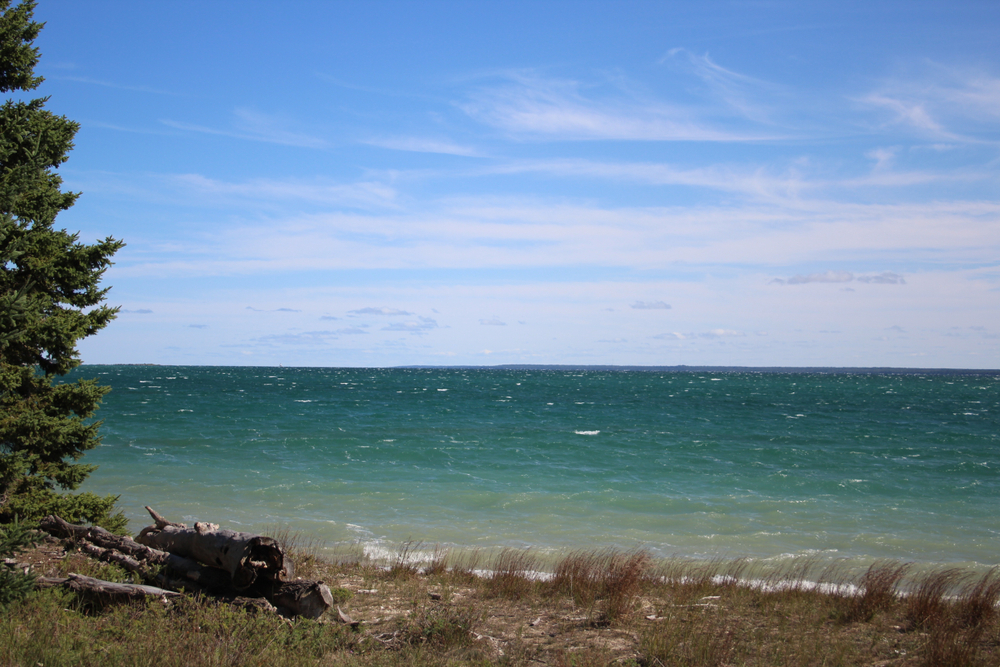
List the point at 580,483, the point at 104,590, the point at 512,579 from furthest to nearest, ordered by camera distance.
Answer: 1. the point at 580,483
2. the point at 512,579
3. the point at 104,590

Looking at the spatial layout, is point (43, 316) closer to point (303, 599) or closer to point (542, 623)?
point (303, 599)

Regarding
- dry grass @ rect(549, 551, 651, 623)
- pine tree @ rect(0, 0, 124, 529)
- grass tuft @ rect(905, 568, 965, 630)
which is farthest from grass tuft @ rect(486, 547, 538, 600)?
pine tree @ rect(0, 0, 124, 529)

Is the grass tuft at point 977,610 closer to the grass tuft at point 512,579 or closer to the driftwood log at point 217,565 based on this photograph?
the grass tuft at point 512,579

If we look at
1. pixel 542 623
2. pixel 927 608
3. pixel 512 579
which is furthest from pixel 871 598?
pixel 512 579

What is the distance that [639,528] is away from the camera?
47.1 ft

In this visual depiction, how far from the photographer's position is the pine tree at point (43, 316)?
8.17 m

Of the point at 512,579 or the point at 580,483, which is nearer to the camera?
the point at 512,579

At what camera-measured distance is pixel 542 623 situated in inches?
294

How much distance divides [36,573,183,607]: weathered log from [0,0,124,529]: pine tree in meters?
1.94

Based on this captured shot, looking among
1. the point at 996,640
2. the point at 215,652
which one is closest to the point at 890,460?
the point at 996,640

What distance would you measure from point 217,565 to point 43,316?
4299mm

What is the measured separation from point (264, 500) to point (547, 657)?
12.0 meters

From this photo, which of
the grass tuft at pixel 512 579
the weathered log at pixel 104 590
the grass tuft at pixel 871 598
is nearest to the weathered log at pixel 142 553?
the weathered log at pixel 104 590

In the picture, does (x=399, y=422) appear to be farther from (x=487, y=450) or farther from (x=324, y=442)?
(x=487, y=450)
